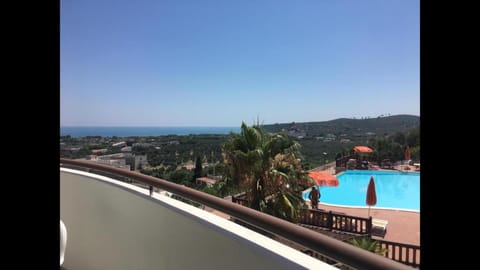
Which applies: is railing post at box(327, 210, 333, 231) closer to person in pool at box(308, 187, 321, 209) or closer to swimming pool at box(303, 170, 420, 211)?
person in pool at box(308, 187, 321, 209)

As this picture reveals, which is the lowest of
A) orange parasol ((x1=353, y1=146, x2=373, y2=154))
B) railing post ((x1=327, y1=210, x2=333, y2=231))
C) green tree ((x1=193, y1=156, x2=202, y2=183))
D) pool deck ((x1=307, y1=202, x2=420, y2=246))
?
pool deck ((x1=307, y1=202, x2=420, y2=246))

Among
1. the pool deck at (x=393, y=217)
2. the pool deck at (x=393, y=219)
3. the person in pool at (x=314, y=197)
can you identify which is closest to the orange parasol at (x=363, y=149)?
the pool deck at (x=393, y=217)

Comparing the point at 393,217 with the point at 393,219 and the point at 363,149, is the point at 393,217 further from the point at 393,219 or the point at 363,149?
the point at 363,149

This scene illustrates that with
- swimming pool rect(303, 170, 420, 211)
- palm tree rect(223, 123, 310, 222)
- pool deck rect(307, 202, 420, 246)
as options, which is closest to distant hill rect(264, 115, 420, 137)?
swimming pool rect(303, 170, 420, 211)

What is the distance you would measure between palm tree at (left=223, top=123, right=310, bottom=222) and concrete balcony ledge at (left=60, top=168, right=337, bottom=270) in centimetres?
458

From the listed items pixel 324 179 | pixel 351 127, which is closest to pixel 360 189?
pixel 351 127

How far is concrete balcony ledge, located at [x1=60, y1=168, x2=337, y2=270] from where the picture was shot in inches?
47.2

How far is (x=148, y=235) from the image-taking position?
1769 mm

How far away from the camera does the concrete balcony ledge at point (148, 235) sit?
3.93 ft

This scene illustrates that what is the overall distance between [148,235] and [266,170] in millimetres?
5420

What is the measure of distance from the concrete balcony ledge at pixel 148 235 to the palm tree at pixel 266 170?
4.58 m

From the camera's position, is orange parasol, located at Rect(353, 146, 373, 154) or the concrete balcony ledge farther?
orange parasol, located at Rect(353, 146, 373, 154)

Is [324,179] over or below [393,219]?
over
